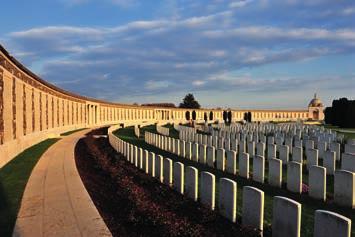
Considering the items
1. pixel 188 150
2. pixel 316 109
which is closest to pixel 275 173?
pixel 188 150

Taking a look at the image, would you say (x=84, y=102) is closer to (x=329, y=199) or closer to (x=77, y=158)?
(x=77, y=158)

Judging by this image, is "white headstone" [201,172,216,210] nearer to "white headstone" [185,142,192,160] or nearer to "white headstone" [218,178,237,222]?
"white headstone" [218,178,237,222]

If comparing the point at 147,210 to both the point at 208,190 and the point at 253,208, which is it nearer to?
the point at 208,190

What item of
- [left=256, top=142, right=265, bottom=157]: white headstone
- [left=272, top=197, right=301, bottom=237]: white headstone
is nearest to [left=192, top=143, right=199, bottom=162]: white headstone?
[left=256, top=142, right=265, bottom=157]: white headstone

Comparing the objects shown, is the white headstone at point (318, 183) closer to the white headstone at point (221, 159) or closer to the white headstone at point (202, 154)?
the white headstone at point (221, 159)

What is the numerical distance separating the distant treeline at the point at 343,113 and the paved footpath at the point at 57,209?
41363mm

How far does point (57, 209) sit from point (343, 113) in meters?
46.3

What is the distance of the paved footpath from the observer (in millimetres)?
6910

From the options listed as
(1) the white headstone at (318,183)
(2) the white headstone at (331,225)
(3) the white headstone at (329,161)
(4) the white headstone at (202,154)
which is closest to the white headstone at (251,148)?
(4) the white headstone at (202,154)

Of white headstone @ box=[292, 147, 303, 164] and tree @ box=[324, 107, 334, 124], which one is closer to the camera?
white headstone @ box=[292, 147, 303, 164]

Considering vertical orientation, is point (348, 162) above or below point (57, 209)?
above

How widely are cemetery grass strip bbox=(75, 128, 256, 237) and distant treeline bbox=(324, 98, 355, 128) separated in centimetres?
4018

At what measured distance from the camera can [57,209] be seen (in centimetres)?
839

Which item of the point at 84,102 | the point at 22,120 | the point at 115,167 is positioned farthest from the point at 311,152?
the point at 84,102
